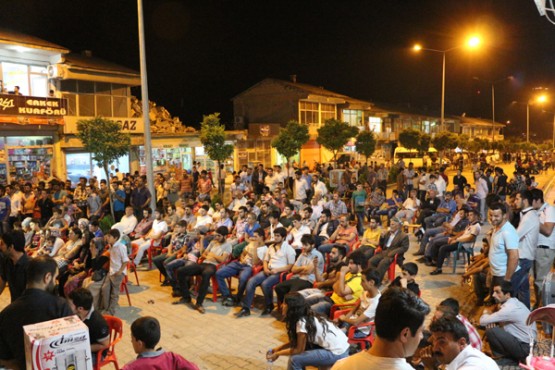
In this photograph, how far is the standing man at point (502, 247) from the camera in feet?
18.2

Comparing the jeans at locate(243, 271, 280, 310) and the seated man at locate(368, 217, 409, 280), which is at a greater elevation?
the seated man at locate(368, 217, 409, 280)

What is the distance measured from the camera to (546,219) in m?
6.42

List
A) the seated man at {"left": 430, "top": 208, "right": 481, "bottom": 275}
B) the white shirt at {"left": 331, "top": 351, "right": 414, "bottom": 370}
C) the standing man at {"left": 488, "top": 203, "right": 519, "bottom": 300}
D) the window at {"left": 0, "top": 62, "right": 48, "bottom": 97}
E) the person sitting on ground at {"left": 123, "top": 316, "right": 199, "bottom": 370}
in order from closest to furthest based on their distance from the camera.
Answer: the white shirt at {"left": 331, "top": 351, "right": 414, "bottom": 370}
the person sitting on ground at {"left": 123, "top": 316, "right": 199, "bottom": 370}
the standing man at {"left": 488, "top": 203, "right": 519, "bottom": 300}
the seated man at {"left": 430, "top": 208, "right": 481, "bottom": 275}
the window at {"left": 0, "top": 62, "right": 48, "bottom": 97}

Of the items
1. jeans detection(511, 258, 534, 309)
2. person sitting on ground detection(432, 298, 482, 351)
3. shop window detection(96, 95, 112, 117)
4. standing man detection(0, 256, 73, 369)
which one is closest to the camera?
standing man detection(0, 256, 73, 369)

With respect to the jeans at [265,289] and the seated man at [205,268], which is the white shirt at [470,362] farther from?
the seated man at [205,268]

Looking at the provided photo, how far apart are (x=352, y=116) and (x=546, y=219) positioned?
3618 centimetres

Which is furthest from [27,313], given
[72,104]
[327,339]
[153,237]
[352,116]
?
[352,116]

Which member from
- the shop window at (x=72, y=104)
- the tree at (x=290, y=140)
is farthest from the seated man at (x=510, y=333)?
the shop window at (x=72, y=104)

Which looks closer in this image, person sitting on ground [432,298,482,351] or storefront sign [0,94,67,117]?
person sitting on ground [432,298,482,351]

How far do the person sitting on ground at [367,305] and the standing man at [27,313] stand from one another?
331 centimetres

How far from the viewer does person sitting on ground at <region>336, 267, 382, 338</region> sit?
538 cm

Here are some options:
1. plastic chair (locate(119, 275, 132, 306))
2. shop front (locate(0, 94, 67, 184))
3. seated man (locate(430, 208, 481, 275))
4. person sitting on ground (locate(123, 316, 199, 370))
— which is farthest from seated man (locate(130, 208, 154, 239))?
shop front (locate(0, 94, 67, 184))

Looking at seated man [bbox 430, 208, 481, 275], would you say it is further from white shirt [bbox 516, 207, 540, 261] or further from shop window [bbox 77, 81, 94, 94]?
shop window [bbox 77, 81, 94, 94]

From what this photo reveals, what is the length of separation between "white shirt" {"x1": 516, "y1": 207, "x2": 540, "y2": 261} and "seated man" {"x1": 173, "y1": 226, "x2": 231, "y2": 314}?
15.9 feet
